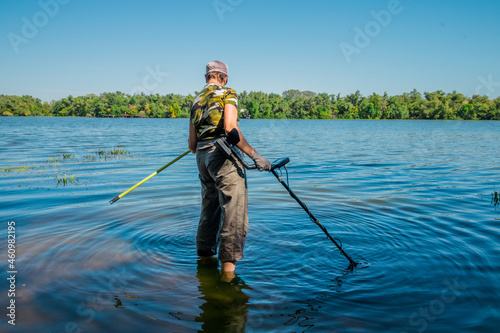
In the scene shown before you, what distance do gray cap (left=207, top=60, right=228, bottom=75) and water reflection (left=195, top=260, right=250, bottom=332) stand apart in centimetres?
278

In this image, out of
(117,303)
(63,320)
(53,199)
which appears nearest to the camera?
(63,320)

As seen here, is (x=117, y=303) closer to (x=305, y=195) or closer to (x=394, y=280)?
(x=394, y=280)

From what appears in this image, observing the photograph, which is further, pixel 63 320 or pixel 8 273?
pixel 8 273

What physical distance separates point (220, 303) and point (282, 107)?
142 metres

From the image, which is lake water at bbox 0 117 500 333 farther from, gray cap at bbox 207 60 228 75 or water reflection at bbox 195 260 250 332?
gray cap at bbox 207 60 228 75

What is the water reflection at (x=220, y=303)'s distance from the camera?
3.58 m

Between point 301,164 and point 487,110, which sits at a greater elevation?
point 487,110

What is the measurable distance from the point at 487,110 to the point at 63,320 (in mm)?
149003

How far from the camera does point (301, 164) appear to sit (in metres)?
16.5

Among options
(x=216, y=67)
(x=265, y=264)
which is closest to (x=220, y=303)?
(x=265, y=264)

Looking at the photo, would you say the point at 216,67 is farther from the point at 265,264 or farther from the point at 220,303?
the point at 220,303

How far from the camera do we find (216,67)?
4758mm

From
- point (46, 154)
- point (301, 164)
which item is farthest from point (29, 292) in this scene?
point (46, 154)

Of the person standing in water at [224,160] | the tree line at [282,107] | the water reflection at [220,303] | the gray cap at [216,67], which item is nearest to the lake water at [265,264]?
the water reflection at [220,303]
